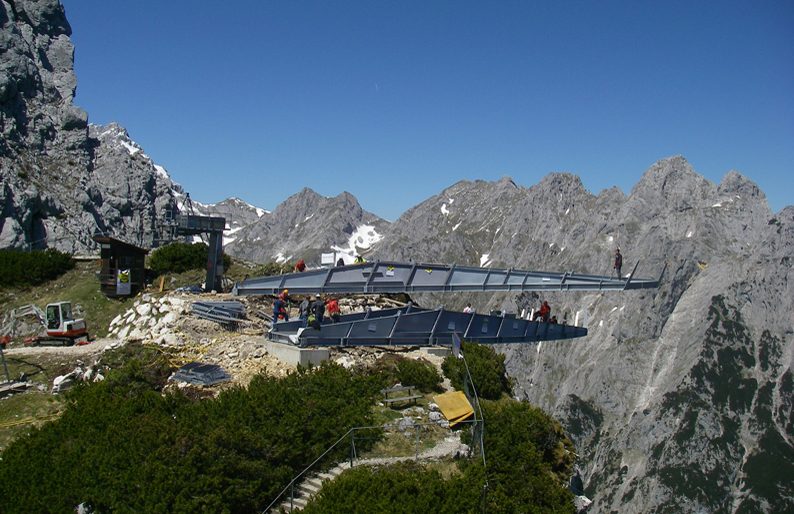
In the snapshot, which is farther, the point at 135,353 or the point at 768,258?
the point at 768,258

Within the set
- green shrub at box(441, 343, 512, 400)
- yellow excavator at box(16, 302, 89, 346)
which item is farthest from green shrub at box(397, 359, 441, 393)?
yellow excavator at box(16, 302, 89, 346)

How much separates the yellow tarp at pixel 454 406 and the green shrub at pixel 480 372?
7.13ft

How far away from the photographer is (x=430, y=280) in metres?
30.6

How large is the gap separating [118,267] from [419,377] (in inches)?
889

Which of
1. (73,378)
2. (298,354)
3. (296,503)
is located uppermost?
(298,354)

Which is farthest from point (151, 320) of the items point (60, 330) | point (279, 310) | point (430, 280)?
point (430, 280)

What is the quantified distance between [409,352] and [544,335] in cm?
757

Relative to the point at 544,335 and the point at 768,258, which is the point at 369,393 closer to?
the point at 544,335

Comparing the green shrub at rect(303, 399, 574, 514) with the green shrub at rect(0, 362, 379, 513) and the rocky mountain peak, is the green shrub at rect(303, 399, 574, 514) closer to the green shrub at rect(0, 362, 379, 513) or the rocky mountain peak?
the green shrub at rect(0, 362, 379, 513)

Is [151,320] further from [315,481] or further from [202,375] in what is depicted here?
[315,481]

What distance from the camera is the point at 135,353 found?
26.4m

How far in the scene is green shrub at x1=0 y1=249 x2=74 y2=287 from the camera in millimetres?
40875

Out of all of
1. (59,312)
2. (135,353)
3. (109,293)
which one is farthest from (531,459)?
(109,293)

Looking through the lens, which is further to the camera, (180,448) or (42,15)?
(42,15)
